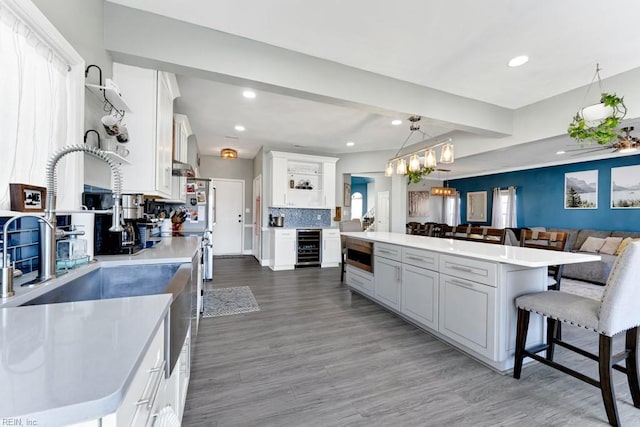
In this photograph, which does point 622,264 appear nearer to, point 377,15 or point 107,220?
point 377,15

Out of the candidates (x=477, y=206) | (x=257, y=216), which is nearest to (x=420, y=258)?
(x=257, y=216)

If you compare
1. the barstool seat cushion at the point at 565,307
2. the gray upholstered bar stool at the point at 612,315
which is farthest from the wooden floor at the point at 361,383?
the barstool seat cushion at the point at 565,307

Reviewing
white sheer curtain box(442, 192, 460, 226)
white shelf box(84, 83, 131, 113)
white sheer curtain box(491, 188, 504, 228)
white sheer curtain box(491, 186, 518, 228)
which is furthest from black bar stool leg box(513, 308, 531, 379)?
white sheer curtain box(442, 192, 460, 226)

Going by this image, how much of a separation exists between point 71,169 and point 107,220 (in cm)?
60

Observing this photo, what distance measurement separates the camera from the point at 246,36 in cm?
242

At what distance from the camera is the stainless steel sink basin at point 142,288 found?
1.14 meters

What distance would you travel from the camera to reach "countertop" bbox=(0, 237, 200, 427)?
1.46 ft

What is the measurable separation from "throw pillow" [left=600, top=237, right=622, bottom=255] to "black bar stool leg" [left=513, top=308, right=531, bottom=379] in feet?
16.5

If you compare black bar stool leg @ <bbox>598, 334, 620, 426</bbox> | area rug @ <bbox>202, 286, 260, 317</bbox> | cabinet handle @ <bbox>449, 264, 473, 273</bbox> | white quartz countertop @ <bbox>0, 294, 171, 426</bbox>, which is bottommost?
area rug @ <bbox>202, 286, 260, 317</bbox>

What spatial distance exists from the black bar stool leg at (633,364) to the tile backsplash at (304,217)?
5.34 metres

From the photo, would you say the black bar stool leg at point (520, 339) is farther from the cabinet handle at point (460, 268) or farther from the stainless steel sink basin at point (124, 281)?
the stainless steel sink basin at point (124, 281)

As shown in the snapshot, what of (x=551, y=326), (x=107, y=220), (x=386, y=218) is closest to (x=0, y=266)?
(x=107, y=220)

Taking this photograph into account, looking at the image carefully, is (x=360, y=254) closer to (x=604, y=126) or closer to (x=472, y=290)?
(x=472, y=290)

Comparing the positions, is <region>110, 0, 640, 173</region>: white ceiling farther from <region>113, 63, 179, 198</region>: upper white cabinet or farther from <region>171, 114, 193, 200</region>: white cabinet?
<region>113, 63, 179, 198</region>: upper white cabinet
